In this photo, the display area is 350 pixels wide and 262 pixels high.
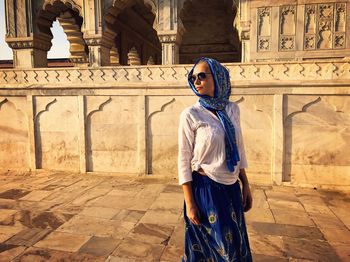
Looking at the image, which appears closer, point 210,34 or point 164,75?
point 164,75

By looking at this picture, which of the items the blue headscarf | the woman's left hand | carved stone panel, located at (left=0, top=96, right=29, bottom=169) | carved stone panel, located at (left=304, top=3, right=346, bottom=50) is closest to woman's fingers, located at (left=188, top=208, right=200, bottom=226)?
the blue headscarf

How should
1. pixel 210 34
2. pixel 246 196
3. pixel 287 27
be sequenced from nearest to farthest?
pixel 246 196, pixel 287 27, pixel 210 34

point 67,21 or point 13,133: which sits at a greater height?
point 67,21

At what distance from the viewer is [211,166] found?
1.78 meters

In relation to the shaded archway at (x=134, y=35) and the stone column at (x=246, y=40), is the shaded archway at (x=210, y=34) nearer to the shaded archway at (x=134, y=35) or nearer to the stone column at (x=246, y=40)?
the shaded archway at (x=134, y=35)

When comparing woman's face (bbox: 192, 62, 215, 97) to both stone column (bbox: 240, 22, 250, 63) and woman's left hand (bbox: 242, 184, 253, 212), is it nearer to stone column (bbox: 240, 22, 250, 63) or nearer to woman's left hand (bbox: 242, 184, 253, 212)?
woman's left hand (bbox: 242, 184, 253, 212)

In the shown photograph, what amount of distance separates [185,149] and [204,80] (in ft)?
1.55

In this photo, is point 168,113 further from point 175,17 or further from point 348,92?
point 348,92

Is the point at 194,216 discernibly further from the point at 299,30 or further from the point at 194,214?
the point at 299,30

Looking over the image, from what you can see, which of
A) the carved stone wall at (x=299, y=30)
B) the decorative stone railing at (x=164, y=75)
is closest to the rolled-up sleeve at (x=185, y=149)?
the decorative stone railing at (x=164, y=75)

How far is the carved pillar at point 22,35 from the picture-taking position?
7.08 m


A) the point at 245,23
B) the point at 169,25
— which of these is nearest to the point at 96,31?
the point at 169,25

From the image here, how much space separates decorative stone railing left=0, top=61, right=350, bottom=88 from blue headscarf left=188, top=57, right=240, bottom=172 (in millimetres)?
3622

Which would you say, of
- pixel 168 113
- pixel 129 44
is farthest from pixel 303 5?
pixel 129 44
